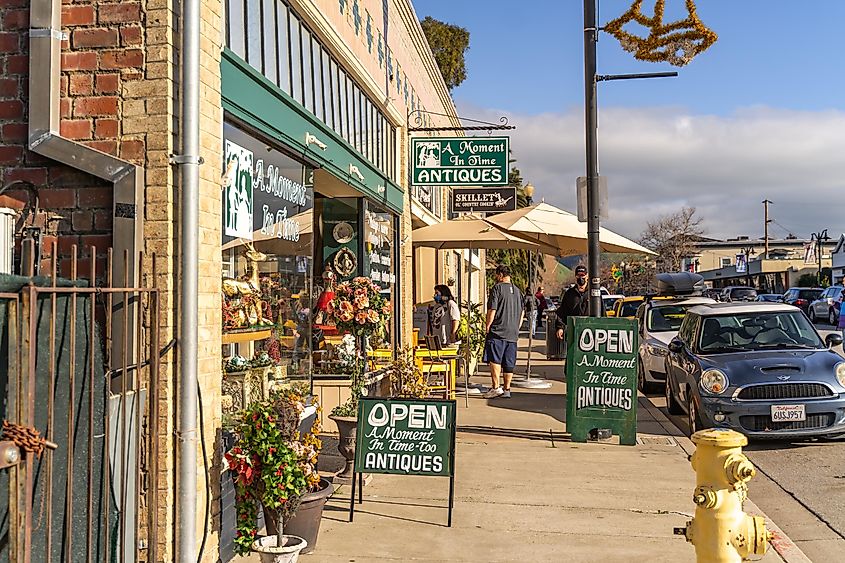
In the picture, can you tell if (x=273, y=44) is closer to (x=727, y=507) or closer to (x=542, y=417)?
(x=727, y=507)

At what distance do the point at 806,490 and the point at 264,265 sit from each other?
17.2ft

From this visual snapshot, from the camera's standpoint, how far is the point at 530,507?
705 cm

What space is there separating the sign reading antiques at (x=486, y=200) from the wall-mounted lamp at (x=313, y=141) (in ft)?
33.2

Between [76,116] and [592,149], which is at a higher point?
[592,149]

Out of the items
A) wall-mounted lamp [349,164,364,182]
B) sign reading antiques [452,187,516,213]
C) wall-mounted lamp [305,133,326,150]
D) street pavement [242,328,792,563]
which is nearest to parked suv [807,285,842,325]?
sign reading antiques [452,187,516,213]

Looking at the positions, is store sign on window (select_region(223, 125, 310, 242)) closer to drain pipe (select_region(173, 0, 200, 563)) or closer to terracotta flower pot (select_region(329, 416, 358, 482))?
drain pipe (select_region(173, 0, 200, 563))

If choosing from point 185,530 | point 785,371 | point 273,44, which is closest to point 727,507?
point 185,530

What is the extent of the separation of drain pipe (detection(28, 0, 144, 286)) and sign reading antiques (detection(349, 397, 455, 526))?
7.47 feet

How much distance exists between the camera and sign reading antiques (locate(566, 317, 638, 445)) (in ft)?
31.9

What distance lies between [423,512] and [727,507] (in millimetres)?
2778

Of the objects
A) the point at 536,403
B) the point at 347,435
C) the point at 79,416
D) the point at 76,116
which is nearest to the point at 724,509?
the point at 79,416

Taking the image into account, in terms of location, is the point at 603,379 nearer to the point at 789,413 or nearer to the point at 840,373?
the point at 789,413

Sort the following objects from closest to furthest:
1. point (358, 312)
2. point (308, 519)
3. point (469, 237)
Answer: point (308, 519)
point (358, 312)
point (469, 237)

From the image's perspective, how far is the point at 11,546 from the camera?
3.44 meters
